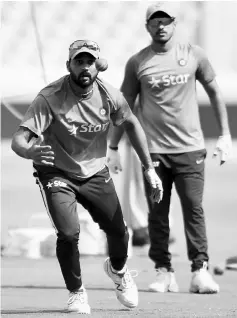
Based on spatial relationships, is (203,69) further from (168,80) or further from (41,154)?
(41,154)

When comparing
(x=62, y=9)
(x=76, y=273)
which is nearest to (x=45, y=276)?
(x=76, y=273)

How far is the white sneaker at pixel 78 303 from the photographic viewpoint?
725cm

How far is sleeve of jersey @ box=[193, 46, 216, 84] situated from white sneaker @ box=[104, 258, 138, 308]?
5.60 feet

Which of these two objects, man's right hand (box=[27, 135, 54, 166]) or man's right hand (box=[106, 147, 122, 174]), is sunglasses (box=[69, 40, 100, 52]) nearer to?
man's right hand (box=[27, 135, 54, 166])

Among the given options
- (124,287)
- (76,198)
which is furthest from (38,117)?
(124,287)

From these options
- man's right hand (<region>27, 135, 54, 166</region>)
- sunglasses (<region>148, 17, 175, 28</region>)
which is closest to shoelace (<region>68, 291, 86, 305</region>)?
man's right hand (<region>27, 135, 54, 166</region>)

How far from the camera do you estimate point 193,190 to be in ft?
28.2

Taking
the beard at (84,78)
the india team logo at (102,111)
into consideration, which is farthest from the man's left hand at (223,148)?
the beard at (84,78)

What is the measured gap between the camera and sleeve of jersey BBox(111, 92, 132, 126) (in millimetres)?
7492

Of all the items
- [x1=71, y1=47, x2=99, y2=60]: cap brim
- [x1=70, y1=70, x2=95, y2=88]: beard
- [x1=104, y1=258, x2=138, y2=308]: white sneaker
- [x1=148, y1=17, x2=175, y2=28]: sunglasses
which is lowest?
[x1=104, y1=258, x2=138, y2=308]: white sneaker

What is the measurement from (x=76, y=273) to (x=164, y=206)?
155cm

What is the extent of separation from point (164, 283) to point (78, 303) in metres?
1.43

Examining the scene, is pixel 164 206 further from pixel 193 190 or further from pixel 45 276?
pixel 45 276

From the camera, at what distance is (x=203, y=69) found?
28.5 feet
